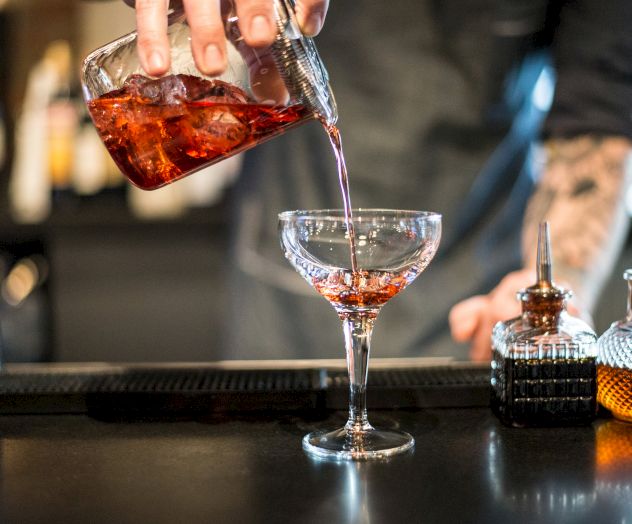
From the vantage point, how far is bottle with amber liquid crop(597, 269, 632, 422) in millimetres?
863

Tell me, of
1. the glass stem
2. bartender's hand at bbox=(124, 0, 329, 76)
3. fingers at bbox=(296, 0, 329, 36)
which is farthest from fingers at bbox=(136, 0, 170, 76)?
the glass stem

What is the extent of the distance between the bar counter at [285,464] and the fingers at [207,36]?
13.2 inches

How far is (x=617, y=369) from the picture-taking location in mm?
869

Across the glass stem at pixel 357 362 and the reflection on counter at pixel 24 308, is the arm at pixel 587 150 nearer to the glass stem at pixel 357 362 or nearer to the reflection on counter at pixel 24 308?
the glass stem at pixel 357 362

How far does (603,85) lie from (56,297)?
1.91m

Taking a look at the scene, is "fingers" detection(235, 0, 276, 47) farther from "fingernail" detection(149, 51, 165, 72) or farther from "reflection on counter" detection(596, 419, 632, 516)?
"reflection on counter" detection(596, 419, 632, 516)

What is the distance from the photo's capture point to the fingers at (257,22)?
804mm

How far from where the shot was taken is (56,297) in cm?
296

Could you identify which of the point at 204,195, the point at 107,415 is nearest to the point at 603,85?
the point at 107,415

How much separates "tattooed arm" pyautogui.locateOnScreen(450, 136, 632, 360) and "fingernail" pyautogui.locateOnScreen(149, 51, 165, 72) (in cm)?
80

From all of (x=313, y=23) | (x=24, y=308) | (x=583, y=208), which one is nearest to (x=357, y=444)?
(x=313, y=23)

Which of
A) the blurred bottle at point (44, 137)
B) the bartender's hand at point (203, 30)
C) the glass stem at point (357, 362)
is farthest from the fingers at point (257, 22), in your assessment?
the blurred bottle at point (44, 137)

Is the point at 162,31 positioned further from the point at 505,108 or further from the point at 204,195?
the point at 204,195

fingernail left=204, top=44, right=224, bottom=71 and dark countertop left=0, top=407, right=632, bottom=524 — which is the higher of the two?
fingernail left=204, top=44, right=224, bottom=71
